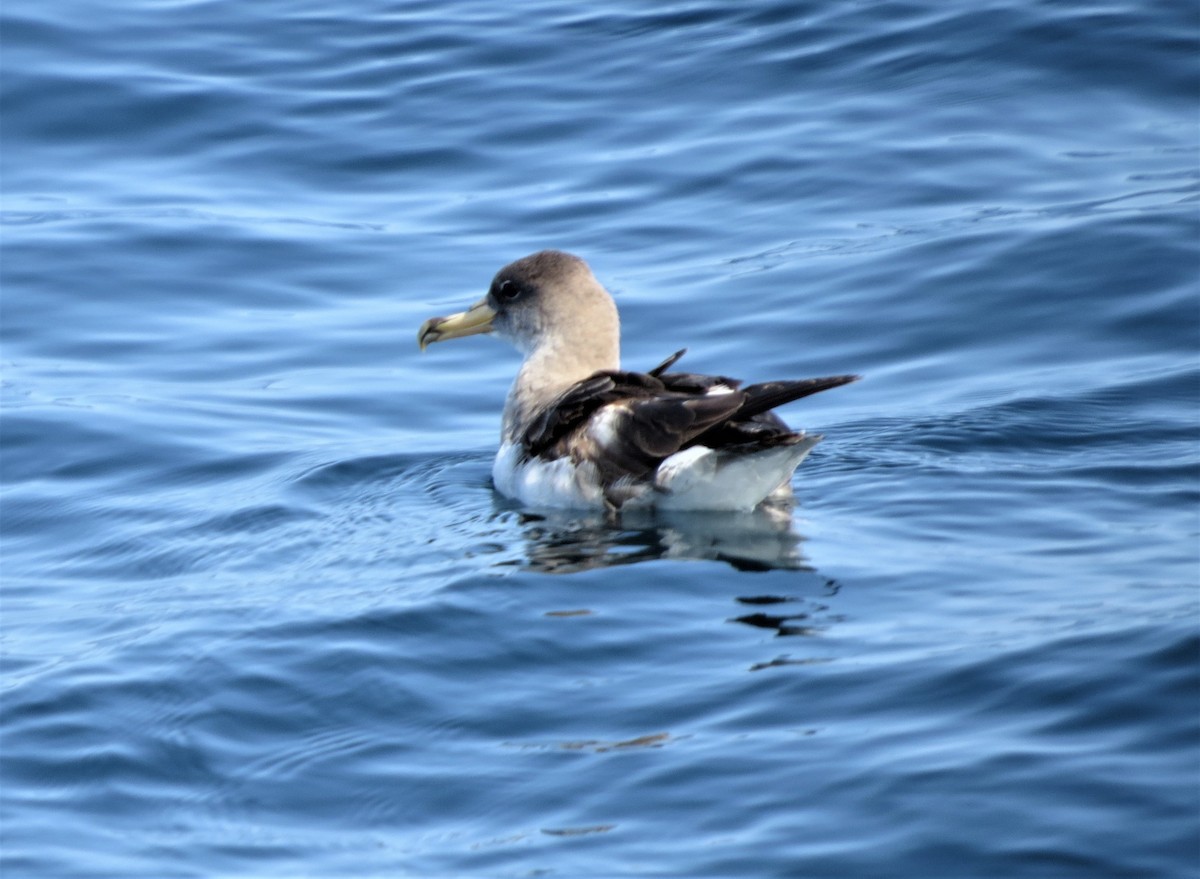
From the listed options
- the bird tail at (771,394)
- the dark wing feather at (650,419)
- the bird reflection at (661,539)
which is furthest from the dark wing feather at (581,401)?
the bird tail at (771,394)

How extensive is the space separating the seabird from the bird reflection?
90 mm

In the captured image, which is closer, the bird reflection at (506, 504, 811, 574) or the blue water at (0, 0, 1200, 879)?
the blue water at (0, 0, 1200, 879)

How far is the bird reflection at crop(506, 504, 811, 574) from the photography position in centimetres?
780

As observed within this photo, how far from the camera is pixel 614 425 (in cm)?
846

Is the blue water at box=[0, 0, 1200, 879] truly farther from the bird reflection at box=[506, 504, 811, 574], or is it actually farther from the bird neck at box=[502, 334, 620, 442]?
the bird neck at box=[502, 334, 620, 442]

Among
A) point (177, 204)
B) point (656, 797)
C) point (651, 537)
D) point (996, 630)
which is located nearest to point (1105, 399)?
point (651, 537)

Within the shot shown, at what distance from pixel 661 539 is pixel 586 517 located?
56 centimetres

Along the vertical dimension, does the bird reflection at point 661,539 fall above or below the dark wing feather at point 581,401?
below

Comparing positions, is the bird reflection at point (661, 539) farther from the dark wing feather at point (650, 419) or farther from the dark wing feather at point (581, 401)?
the dark wing feather at point (581, 401)

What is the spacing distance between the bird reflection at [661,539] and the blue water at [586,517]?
0.03 metres

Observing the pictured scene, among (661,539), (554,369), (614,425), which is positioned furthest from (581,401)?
(554,369)

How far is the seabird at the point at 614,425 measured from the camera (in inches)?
320

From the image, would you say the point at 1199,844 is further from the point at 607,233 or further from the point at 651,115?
the point at 651,115

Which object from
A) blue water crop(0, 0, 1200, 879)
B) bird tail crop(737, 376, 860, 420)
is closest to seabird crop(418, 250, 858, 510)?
bird tail crop(737, 376, 860, 420)
